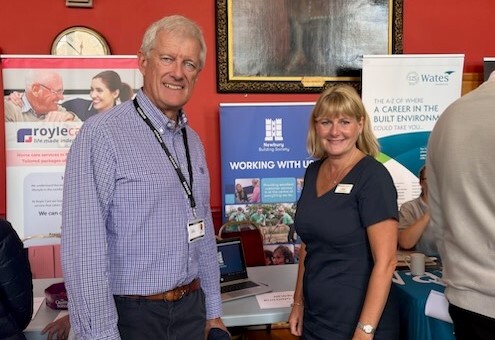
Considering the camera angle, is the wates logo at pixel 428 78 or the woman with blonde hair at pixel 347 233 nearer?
the woman with blonde hair at pixel 347 233

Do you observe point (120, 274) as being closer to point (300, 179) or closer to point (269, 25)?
point (300, 179)

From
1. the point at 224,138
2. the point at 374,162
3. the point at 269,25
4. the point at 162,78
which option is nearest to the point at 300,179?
the point at 224,138

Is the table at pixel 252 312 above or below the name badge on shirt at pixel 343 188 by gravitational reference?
below

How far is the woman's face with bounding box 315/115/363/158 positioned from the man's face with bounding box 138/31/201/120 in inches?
21.9

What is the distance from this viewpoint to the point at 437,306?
5.69 ft

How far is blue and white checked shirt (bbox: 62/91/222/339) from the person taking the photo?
1220 millimetres

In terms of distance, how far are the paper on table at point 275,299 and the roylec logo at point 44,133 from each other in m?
2.09

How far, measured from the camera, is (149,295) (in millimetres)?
1326

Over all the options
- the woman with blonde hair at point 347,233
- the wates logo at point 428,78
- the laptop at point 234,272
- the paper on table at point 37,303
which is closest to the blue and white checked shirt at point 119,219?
the woman with blonde hair at point 347,233

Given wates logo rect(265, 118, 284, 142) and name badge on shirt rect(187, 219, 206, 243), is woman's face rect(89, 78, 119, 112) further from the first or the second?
name badge on shirt rect(187, 219, 206, 243)

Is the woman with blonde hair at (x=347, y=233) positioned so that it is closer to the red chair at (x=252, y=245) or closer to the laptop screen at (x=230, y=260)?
the laptop screen at (x=230, y=260)

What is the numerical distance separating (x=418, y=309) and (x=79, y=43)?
3082mm

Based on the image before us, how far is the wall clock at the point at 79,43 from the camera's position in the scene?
3648 mm

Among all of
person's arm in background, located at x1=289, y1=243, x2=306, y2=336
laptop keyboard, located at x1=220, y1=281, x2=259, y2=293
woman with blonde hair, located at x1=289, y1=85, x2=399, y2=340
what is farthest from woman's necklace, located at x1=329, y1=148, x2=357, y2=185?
laptop keyboard, located at x1=220, y1=281, x2=259, y2=293
